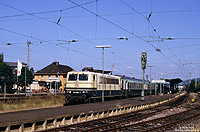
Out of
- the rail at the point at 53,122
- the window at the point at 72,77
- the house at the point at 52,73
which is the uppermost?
the house at the point at 52,73

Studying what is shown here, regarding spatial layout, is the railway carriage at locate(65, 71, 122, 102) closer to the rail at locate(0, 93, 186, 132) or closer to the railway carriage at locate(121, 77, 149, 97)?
the rail at locate(0, 93, 186, 132)

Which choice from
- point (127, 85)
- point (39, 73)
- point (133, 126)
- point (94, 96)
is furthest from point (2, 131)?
point (39, 73)

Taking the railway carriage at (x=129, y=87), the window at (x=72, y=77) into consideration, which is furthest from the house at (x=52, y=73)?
the window at (x=72, y=77)

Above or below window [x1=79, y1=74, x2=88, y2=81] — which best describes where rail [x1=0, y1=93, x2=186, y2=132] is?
below

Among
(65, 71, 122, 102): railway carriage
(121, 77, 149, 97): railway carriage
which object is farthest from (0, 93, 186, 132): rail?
(121, 77, 149, 97): railway carriage

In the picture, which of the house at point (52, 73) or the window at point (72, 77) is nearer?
the window at point (72, 77)

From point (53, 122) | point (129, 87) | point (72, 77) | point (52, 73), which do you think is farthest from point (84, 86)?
point (52, 73)

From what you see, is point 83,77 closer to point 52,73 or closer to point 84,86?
point 84,86

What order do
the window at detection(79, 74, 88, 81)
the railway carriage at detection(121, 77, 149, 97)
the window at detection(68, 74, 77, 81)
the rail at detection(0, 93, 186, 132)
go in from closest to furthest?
the rail at detection(0, 93, 186, 132), the window at detection(79, 74, 88, 81), the window at detection(68, 74, 77, 81), the railway carriage at detection(121, 77, 149, 97)

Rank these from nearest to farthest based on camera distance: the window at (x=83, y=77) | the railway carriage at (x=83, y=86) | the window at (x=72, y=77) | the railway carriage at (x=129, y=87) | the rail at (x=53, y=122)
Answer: the rail at (x=53, y=122) < the railway carriage at (x=83, y=86) < the window at (x=83, y=77) < the window at (x=72, y=77) < the railway carriage at (x=129, y=87)

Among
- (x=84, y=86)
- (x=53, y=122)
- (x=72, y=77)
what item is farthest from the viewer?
(x=72, y=77)

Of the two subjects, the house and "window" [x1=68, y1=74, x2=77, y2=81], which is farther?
the house

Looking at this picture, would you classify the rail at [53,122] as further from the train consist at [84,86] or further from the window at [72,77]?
the window at [72,77]

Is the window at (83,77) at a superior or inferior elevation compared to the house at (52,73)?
inferior
